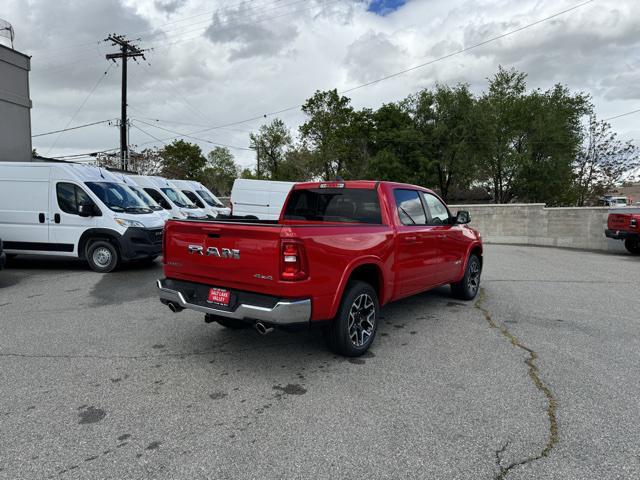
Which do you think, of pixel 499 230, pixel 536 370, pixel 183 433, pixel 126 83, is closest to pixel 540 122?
pixel 499 230

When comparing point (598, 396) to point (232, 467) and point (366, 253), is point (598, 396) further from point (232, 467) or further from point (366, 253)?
point (232, 467)

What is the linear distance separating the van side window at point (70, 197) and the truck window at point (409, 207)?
7.17 m

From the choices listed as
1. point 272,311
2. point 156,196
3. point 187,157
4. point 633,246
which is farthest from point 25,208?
point 187,157

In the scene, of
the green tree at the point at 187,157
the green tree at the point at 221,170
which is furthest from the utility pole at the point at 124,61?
the green tree at the point at 221,170

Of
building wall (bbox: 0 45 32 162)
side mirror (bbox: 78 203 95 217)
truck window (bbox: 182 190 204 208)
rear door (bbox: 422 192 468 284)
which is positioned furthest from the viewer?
truck window (bbox: 182 190 204 208)

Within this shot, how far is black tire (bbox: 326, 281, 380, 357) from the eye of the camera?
13.6 ft

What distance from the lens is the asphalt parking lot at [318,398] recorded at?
104 inches

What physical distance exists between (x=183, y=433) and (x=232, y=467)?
1.78 ft

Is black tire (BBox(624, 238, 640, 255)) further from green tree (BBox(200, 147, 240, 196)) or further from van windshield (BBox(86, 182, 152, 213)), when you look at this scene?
green tree (BBox(200, 147, 240, 196))

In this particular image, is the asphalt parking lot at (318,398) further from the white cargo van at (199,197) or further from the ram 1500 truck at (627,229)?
the white cargo van at (199,197)

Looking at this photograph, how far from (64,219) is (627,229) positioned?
51.6ft

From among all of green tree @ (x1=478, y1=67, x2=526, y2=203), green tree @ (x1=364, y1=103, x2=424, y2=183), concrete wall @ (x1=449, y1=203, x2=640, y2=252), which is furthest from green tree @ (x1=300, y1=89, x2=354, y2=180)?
concrete wall @ (x1=449, y1=203, x2=640, y2=252)

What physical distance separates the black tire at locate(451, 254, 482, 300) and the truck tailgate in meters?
4.10

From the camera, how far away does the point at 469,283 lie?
701 cm
